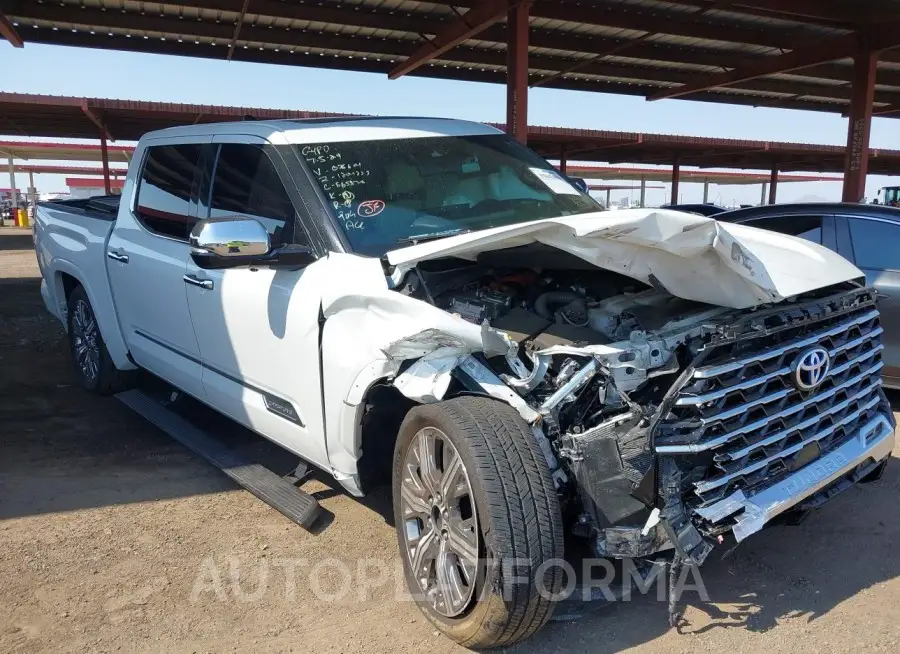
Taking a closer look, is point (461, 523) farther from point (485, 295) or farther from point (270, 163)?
point (270, 163)

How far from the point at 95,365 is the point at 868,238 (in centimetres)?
589

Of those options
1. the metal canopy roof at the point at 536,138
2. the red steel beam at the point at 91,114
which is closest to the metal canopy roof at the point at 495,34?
the metal canopy roof at the point at 536,138

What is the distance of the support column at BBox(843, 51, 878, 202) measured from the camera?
13133 millimetres

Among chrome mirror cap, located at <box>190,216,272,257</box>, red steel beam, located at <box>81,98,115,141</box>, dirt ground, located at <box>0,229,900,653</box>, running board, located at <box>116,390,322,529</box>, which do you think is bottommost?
dirt ground, located at <box>0,229,900,653</box>

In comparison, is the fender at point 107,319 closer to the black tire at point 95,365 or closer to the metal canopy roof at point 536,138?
the black tire at point 95,365

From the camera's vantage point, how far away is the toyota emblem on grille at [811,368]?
2.68m

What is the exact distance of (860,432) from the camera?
9.92 ft

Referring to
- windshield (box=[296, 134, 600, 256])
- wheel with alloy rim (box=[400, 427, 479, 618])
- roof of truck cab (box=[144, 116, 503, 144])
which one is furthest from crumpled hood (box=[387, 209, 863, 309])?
roof of truck cab (box=[144, 116, 503, 144])

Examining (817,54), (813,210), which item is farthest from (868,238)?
(817,54)

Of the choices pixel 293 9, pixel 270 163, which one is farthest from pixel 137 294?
pixel 293 9

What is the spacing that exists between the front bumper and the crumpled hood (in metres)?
0.67

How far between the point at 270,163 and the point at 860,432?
2.94m

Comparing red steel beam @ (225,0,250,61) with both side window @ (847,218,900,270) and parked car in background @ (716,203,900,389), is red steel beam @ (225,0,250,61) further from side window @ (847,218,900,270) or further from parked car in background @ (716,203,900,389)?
side window @ (847,218,900,270)

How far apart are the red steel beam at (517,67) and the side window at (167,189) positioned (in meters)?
6.65
